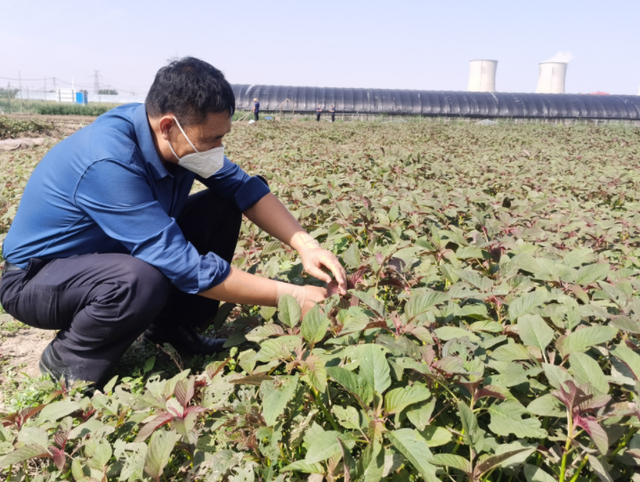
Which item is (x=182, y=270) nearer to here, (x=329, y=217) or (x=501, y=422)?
(x=501, y=422)

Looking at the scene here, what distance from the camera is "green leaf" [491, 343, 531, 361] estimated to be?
124cm

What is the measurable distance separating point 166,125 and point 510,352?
133 centimetres

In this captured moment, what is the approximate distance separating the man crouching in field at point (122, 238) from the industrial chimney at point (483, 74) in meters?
48.8

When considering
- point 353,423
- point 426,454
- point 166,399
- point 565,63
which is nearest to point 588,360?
point 426,454

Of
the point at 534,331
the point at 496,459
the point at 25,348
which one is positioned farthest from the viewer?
the point at 25,348

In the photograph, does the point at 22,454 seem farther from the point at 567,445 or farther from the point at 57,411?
the point at 567,445

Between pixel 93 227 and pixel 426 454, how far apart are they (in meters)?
1.40

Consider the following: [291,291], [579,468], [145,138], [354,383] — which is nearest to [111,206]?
[145,138]

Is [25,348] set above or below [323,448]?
below

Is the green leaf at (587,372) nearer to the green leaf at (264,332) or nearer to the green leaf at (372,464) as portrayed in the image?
the green leaf at (372,464)

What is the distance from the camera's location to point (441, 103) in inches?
1135

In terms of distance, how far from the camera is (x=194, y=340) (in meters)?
2.21

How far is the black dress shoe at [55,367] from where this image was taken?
1.80 meters

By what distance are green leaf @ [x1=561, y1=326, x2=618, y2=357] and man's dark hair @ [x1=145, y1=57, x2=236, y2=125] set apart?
4.21ft
